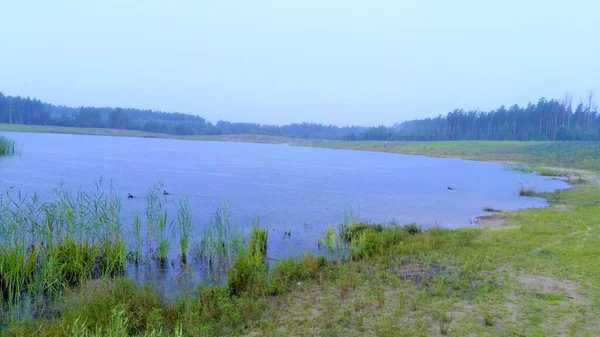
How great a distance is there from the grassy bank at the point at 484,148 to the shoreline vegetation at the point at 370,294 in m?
43.3

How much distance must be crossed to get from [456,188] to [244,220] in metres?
20.6

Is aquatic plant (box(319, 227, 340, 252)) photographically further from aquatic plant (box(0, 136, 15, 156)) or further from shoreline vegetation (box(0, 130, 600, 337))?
aquatic plant (box(0, 136, 15, 156))

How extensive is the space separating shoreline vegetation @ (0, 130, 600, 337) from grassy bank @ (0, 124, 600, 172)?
4335 cm

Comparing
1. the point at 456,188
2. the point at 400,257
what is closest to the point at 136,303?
the point at 400,257

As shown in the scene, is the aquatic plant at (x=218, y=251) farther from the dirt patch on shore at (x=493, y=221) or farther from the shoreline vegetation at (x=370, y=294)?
the dirt patch on shore at (x=493, y=221)

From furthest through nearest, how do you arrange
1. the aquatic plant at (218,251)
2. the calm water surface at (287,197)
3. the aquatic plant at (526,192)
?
the aquatic plant at (526,192), the calm water surface at (287,197), the aquatic plant at (218,251)

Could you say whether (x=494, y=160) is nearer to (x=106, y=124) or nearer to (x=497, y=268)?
(x=497, y=268)

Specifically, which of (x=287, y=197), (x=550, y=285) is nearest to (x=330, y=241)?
(x=550, y=285)

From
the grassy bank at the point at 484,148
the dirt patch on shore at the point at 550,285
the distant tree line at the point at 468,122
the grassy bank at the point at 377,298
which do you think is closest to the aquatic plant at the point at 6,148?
the grassy bank at the point at 377,298

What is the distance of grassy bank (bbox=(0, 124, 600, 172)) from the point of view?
56.9 m

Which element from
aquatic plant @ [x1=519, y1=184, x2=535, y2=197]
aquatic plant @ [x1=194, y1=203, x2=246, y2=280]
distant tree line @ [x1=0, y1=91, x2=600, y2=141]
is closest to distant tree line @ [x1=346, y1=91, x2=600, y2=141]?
distant tree line @ [x1=0, y1=91, x2=600, y2=141]

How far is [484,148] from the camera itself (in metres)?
85.8

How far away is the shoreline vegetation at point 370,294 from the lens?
269 inches

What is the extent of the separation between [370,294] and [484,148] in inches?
3321
